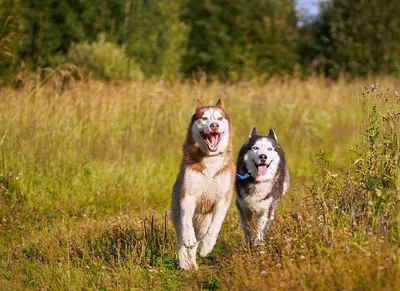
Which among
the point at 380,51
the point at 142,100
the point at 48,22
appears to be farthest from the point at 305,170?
the point at 380,51

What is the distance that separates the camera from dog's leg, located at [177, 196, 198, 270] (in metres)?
6.71

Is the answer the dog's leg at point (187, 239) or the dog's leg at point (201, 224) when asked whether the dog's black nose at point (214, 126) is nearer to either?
the dog's leg at point (187, 239)

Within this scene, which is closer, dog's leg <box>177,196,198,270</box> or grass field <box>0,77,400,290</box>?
grass field <box>0,77,400,290</box>

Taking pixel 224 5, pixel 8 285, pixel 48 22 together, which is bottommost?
pixel 8 285

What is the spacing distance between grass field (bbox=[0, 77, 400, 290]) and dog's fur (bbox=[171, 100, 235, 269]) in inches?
9.9

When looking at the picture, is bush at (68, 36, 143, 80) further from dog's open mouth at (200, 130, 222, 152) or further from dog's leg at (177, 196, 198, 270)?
dog's leg at (177, 196, 198, 270)

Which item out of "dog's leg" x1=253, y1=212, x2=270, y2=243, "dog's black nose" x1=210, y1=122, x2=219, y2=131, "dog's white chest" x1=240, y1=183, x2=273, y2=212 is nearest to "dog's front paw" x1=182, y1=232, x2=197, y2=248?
"dog's leg" x1=253, y1=212, x2=270, y2=243

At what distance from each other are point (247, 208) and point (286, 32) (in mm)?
25586

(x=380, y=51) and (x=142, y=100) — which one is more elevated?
(x=380, y=51)

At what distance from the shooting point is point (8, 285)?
6.53 metres

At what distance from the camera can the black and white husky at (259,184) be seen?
299 inches

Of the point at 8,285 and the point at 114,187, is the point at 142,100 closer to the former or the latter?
the point at 114,187

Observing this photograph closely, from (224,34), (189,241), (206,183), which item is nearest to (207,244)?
(189,241)

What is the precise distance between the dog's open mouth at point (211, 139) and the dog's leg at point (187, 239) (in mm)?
A: 513
